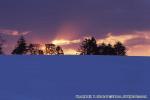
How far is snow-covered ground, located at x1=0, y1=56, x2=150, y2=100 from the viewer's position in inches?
177

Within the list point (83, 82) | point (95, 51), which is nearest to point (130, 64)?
point (83, 82)

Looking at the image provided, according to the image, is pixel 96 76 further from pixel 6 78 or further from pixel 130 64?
pixel 6 78

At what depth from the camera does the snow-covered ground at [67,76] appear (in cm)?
451

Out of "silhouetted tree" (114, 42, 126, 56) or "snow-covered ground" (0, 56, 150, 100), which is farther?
"silhouetted tree" (114, 42, 126, 56)

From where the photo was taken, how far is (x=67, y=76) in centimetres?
458

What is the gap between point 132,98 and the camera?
15.0ft

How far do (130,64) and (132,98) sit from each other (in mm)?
313

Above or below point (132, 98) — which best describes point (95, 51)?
above

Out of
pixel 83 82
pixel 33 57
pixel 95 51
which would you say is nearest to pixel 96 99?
pixel 83 82

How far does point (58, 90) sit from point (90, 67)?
36 cm

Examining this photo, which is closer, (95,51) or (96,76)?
(96,76)

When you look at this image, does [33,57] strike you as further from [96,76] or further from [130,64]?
[130,64]

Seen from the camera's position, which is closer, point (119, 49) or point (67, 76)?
point (67, 76)

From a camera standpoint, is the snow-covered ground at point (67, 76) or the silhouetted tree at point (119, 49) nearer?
the snow-covered ground at point (67, 76)
